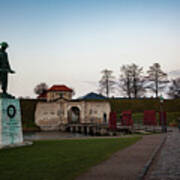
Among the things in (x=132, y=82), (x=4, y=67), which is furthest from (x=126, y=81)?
(x=4, y=67)

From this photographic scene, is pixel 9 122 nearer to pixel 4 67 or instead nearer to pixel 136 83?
pixel 4 67

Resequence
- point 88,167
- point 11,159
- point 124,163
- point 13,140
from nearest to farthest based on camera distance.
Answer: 1. point 88,167
2. point 124,163
3. point 11,159
4. point 13,140

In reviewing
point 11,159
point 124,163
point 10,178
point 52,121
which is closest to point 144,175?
point 124,163

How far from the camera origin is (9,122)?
13641 millimetres

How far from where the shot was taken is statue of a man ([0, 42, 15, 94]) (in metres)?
14.3

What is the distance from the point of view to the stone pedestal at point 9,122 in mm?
13219

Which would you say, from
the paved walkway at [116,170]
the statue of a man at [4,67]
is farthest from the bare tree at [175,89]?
the paved walkway at [116,170]

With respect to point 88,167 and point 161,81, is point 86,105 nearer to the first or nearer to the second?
point 161,81

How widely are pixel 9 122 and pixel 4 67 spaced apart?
10.4ft

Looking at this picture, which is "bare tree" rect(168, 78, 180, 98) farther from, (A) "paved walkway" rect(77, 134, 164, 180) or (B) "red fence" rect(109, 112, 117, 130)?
(A) "paved walkway" rect(77, 134, 164, 180)

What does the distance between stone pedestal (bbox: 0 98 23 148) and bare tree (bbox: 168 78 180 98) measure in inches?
2527

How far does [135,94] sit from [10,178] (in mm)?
61773

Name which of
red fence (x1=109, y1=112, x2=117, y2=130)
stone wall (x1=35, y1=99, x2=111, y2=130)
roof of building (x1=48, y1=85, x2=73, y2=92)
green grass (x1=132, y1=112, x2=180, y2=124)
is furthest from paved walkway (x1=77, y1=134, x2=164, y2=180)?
roof of building (x1=48, y1=85, x2=73, y2=92)

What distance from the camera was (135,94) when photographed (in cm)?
6662
